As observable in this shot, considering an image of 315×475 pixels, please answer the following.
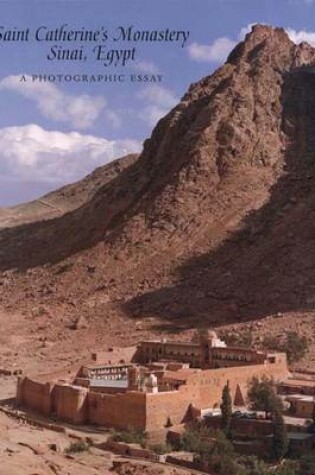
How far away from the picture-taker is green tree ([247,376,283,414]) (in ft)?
108

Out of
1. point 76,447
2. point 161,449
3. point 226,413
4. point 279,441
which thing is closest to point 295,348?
point 226,413

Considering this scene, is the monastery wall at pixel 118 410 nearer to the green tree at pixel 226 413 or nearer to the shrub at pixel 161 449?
the shrub at pixel 161 449

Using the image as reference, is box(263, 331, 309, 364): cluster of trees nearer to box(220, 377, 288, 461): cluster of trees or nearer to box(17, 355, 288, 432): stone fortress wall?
box(17, 355, 288, 432): stone fortress wall

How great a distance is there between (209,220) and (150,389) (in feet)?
115

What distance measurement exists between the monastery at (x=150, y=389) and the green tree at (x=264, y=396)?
73 centimetres

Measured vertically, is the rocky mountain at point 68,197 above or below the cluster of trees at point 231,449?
above

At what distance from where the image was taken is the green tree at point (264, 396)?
33.0m

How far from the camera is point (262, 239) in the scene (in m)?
63.8

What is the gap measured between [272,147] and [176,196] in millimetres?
9416

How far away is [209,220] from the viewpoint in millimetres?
67688

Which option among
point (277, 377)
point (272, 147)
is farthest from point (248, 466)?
point (272, 147)

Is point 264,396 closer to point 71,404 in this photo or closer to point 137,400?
point 137,400

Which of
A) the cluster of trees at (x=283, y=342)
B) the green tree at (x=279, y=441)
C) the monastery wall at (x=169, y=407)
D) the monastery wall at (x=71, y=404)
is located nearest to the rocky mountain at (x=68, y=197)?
the cluster of trees at (x=283, y=342)

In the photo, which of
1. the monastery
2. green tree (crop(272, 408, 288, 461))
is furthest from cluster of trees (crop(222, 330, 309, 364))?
green tree (crop(272, 408, 288, 461))
